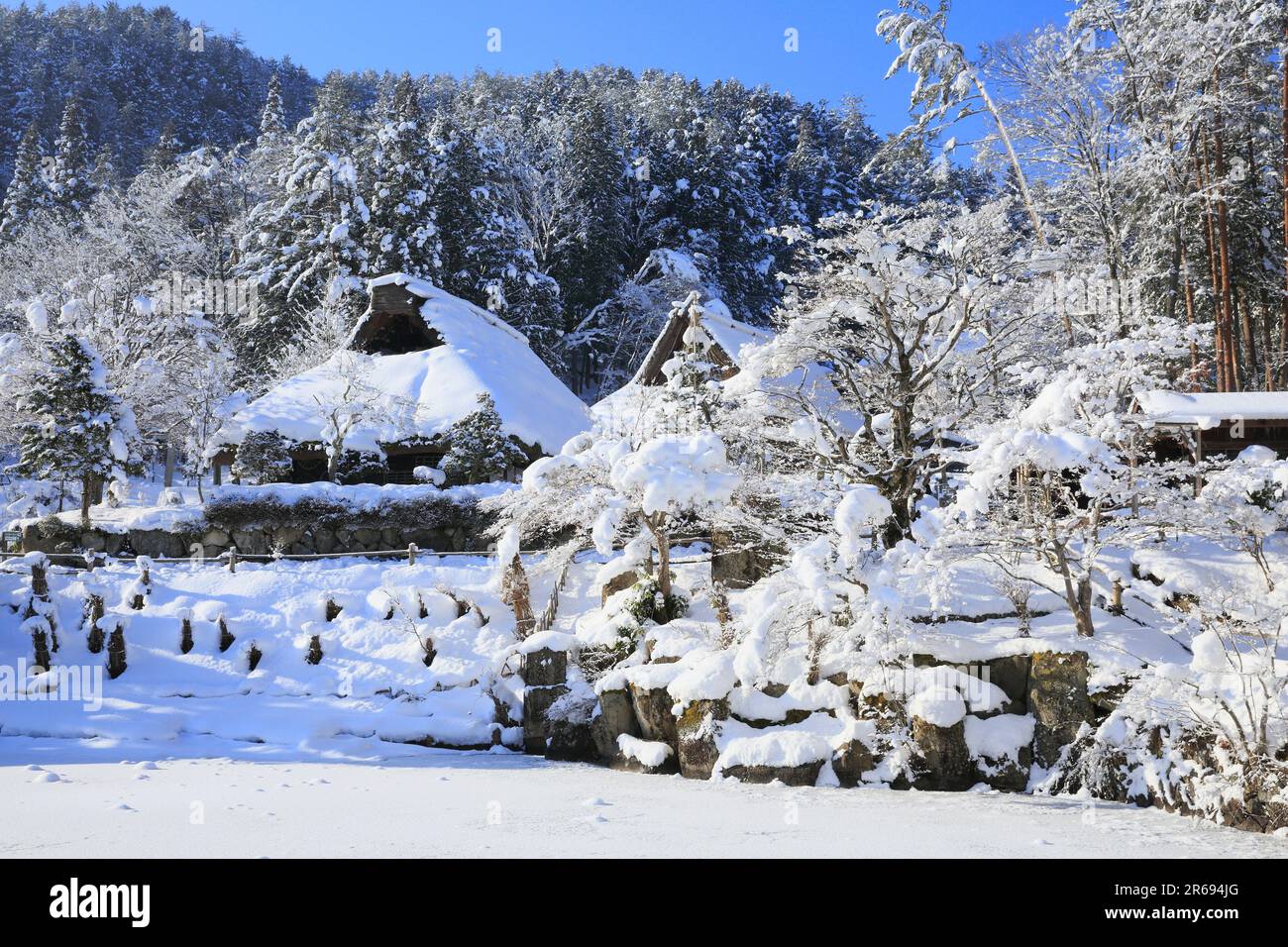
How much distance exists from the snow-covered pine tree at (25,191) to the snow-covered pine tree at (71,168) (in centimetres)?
87

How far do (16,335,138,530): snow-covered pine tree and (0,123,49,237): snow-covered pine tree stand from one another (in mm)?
25763

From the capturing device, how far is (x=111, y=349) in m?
26.9

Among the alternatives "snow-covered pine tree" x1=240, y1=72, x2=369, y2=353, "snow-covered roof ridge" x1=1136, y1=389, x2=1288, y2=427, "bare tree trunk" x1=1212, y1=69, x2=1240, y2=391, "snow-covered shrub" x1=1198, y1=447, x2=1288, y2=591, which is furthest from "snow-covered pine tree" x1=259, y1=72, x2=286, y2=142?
"snow-covered shrub" x1=1198, y1=447, x2=1288, y2=591

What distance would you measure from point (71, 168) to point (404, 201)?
21902mm

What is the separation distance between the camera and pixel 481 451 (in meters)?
20.9

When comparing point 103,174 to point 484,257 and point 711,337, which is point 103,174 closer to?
point 484,257

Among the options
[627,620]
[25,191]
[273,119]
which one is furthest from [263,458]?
[273,119]

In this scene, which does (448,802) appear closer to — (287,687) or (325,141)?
(287,687)

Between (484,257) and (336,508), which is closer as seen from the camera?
(336,508)

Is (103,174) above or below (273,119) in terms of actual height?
below

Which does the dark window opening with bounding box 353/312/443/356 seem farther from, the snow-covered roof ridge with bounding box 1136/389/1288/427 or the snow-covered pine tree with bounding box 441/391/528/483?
the snow-covered roof ridge with bounding box 1136/389/1288/427

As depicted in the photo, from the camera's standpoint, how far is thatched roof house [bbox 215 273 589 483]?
22578 millimetres
